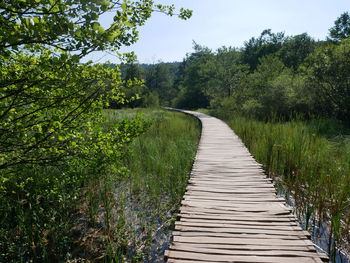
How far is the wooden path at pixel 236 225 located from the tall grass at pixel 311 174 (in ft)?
2.19

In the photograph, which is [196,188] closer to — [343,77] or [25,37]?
[25,37]

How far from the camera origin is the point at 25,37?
4.58ft

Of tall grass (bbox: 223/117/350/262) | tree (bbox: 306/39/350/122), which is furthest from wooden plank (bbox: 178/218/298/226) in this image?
tree (bbox: 306/39/350/122)

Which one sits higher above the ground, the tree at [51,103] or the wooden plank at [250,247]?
the tree at [51,103]

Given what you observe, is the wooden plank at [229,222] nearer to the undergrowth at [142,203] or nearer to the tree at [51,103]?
the undergrowth at [142,203]

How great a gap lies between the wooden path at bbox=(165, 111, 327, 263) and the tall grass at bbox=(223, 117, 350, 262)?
2.19ft

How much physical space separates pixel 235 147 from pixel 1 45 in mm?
5930

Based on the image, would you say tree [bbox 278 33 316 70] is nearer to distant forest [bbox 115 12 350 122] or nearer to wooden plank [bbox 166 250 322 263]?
distant forest [bbox 115 12 350 122]

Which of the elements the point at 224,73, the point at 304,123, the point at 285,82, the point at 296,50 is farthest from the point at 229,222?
the point at 296,50

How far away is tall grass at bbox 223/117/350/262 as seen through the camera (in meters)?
3.49

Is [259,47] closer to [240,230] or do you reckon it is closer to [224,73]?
[224,73]

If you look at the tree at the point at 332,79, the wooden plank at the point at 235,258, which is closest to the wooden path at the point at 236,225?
the wooden plank at the point at 235,258

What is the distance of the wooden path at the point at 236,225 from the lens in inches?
87.0

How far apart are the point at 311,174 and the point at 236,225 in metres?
2.48
